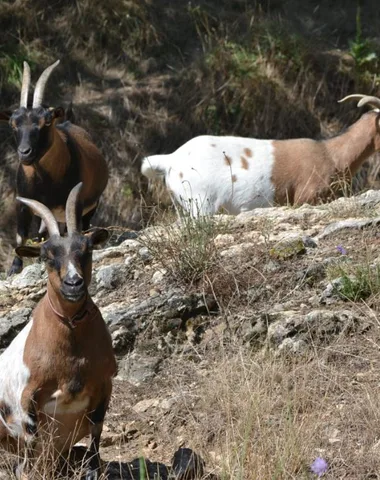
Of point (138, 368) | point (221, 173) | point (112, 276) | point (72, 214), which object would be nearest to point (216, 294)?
point (138, 368)

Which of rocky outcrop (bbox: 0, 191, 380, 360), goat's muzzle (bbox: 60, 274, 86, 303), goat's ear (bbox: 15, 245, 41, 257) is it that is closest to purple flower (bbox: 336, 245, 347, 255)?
rocky outcrop (bbox: 0, 191, 380, 360)

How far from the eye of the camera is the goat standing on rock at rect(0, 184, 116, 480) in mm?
4922

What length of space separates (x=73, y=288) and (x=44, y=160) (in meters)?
3.84

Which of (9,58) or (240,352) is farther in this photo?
(9,58)

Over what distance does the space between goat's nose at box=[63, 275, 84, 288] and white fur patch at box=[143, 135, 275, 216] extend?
4.69 m

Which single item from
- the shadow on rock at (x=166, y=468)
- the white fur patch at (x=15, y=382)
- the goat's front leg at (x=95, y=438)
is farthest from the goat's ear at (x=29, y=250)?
the shadow on rock at (x=166, y=468)

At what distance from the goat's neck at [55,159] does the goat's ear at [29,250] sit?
10.8 feet

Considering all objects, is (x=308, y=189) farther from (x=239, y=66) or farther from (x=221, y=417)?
(x=221, y=417)

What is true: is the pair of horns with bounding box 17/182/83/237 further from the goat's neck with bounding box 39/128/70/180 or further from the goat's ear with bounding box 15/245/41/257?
the goat's neck with bounding box 39/128/70/180

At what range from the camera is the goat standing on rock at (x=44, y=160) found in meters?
8.23

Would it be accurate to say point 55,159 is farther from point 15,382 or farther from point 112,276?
point 15,382

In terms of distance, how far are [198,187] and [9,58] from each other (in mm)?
4865

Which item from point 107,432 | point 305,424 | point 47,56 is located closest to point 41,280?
point 107,432

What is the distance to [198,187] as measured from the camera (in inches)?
382
